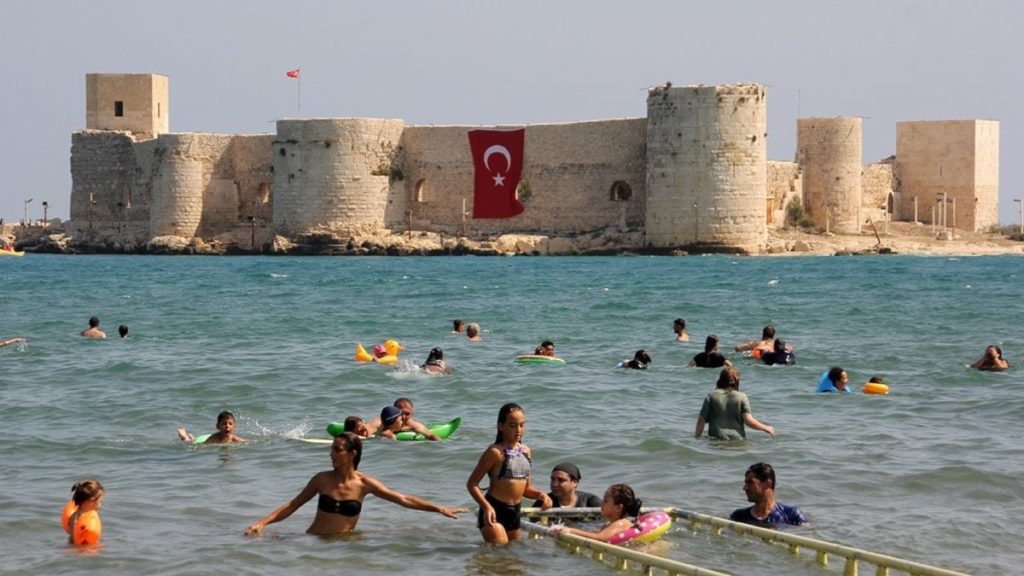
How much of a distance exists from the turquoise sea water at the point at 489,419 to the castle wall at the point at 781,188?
63.8 ft

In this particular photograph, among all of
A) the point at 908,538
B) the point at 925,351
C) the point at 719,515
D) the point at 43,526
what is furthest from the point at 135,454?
the point at 925,351

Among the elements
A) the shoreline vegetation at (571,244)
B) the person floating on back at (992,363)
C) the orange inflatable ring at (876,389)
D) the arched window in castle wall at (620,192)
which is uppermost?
the arched window in castle wall at (620,192)

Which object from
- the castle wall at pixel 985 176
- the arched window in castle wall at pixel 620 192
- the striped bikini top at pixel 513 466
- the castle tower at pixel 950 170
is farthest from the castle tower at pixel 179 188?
the striped bikini top at pixel 513 466

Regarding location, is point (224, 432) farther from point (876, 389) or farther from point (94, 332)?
point (94, 332)

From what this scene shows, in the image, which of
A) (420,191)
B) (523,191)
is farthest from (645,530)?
(420,191)

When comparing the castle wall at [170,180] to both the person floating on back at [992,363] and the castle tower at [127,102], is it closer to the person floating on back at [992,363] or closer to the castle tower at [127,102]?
the castle tower at [127,102]

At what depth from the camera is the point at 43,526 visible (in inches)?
411

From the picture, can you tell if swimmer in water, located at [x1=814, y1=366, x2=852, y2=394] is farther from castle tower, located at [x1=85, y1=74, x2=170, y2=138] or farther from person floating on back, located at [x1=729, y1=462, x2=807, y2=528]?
castle tower, located at [x1=85, y1=74, x2=170, y2=138]

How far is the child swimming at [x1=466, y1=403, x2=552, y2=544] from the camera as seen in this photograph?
949cm

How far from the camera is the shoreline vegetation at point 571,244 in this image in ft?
165

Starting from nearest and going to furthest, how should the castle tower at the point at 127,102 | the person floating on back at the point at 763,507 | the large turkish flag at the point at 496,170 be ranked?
1. the person floating on back at the point at 763,507
2. the large turkish flag at the point at 496,170
3. the castle tower at the point at 127,102

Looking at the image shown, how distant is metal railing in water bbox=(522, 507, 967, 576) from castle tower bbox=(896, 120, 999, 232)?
50.0 m

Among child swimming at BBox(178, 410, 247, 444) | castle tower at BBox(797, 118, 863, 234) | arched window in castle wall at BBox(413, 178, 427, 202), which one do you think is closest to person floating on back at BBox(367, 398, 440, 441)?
child swimming at BBox(178, 410, 247, 444)

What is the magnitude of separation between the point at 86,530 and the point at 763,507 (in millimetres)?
3918
